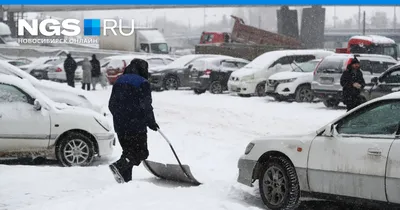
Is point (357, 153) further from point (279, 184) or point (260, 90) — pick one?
point (260, 90)

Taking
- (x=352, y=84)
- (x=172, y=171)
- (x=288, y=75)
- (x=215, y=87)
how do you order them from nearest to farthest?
(x=172, y=171) < (x=352, y=84) < (x=288, y=75) < (x=215, y=87)

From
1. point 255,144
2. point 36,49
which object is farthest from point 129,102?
point 36,49

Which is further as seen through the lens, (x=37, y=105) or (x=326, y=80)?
(x=326, y=80)

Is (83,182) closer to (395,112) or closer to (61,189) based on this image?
(61,189)

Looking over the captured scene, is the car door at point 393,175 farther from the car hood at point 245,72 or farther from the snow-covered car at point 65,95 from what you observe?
the car hood at point 245,72

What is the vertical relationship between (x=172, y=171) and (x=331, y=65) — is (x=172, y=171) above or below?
below

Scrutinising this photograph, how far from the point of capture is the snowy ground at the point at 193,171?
7.00m

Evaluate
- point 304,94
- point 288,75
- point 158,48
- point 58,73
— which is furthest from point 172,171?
point 158,48

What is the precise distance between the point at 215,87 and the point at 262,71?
253 centimetres

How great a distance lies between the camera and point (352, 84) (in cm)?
1410

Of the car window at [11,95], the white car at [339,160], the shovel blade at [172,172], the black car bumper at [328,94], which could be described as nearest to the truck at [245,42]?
the black car bumper at [328,94]

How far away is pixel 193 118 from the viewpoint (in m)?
17.3

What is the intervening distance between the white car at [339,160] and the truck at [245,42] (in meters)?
26.8

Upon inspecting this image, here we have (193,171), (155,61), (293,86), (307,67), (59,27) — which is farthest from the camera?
(59,27)
